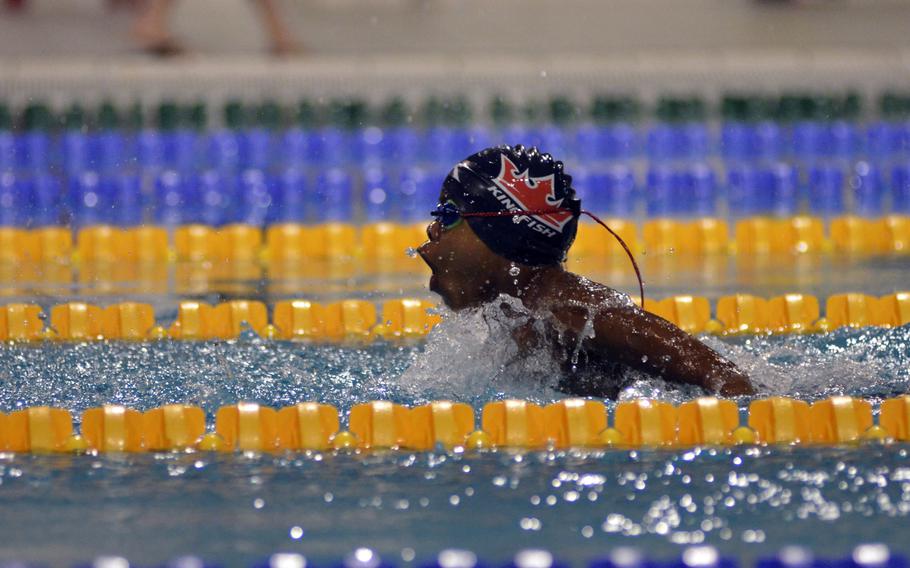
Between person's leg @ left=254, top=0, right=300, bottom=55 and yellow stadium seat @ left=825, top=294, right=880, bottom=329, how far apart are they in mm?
6014

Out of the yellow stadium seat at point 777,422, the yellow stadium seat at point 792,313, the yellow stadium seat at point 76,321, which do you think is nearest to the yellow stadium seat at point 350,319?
the yellow stadium seat at point 76,321

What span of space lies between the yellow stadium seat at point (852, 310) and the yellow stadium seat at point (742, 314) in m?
0.26

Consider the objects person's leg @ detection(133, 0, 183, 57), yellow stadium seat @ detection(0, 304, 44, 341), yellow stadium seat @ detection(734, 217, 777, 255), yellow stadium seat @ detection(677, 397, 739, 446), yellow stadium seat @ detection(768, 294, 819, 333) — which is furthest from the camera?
person's leg @ detection(133, 0, 183, 57)

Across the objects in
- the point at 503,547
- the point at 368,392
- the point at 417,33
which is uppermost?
the point at 417,33

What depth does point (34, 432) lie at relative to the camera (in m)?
3.49

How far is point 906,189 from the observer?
8570 millimetres

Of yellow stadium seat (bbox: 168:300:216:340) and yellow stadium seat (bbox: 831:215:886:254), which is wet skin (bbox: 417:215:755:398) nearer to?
yellow stadium seat (bbox: 168:300:216:340)

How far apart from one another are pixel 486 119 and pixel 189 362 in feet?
18.3

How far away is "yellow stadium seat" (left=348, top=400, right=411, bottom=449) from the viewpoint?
11.5ft

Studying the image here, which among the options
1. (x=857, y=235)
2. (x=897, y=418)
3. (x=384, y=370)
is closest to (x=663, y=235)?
(x=857, y=235)

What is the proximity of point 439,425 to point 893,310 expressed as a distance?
2521 millimetres

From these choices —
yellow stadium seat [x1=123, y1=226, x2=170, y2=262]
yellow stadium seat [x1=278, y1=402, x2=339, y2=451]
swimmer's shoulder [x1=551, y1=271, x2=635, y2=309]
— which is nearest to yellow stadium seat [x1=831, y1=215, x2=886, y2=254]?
yellow stadium seat [x1=123, y1=226, x2=170, y2=262]

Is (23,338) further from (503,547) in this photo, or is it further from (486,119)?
Answer: (486,119)

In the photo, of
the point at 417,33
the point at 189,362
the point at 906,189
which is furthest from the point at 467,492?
the point at 417,33
